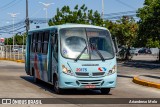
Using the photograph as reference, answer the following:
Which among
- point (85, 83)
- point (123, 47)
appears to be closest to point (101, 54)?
point (85, 83)

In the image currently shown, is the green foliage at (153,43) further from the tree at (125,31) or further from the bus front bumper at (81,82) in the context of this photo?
→ the bus front bumper at (81,82)

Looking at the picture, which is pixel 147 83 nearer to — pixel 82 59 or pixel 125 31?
pixel 82 59

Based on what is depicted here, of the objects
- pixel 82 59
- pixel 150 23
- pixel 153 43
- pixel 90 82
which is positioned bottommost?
pixel 90 82

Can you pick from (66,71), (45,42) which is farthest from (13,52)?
(66,71)

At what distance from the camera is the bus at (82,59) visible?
49.9 ft

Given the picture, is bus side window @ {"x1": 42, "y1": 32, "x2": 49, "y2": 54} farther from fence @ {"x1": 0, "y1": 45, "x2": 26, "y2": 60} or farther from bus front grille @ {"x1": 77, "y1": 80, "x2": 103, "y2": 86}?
fence @ {"x1": 0, "y1": 45, "x2": 26, "y2": 60}

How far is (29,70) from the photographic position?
73.2 feet

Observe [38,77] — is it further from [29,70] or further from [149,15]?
[149,15]

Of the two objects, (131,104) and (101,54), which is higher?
(101,54)

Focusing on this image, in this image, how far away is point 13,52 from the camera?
185ft

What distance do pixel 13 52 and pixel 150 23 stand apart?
21.9 metres

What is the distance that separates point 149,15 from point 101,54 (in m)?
26.4

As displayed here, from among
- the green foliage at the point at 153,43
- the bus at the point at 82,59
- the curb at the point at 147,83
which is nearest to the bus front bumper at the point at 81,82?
the bus at the point at 82,59

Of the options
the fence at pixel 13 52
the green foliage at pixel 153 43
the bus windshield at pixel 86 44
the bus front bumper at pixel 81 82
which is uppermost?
the bus windshield at pixel 86 44
